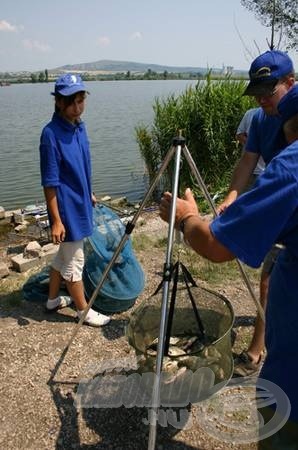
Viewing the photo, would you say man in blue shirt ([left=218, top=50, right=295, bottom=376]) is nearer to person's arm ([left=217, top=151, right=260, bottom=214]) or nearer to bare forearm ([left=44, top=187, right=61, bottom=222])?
person's arm ([left=217, top=151, right=260, bottom=214])

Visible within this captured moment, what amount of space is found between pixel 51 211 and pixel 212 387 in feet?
6.14

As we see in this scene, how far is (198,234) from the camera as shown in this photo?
1587 millimetres

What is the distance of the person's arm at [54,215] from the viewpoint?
3.43 m

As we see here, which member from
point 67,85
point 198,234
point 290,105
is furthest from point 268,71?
point 67,85

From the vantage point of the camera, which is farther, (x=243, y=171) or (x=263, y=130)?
(x=243, y=171)

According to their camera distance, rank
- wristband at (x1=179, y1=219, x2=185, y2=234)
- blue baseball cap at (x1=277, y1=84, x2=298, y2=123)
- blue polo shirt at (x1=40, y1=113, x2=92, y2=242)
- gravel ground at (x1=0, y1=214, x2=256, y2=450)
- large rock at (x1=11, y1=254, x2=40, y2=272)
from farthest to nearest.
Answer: large rock at (x1=11, y1=254, x2=40, y2=272)
blue polo shirt at (x1=40, y1=113, x2=92, y2=242)
gravel ground at (x1=0, y1=214, x2=256, y2=450)
wristband at (x1=179, y1=219, x2=185, y2=234)
blue baseball cap at (x1=277, y1=84, x2=298, y2=123)

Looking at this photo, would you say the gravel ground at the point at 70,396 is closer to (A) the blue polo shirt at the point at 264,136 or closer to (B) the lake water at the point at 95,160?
(A) the blue polo shirt at the point at 264,136

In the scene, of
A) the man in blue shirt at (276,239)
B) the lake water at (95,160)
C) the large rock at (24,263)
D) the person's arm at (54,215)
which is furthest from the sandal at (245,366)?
the lake water at (95,160)

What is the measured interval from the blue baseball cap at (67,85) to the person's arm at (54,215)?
77cm

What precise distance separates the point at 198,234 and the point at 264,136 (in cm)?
160

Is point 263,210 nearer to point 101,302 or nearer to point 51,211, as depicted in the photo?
point 51,211

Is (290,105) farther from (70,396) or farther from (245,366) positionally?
(70,396)

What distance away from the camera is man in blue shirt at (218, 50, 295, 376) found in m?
2.51

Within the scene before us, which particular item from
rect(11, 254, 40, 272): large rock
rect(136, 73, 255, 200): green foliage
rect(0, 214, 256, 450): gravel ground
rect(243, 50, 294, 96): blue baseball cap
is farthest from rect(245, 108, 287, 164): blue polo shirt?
rect(136, 73, 255, 200): green foliage
